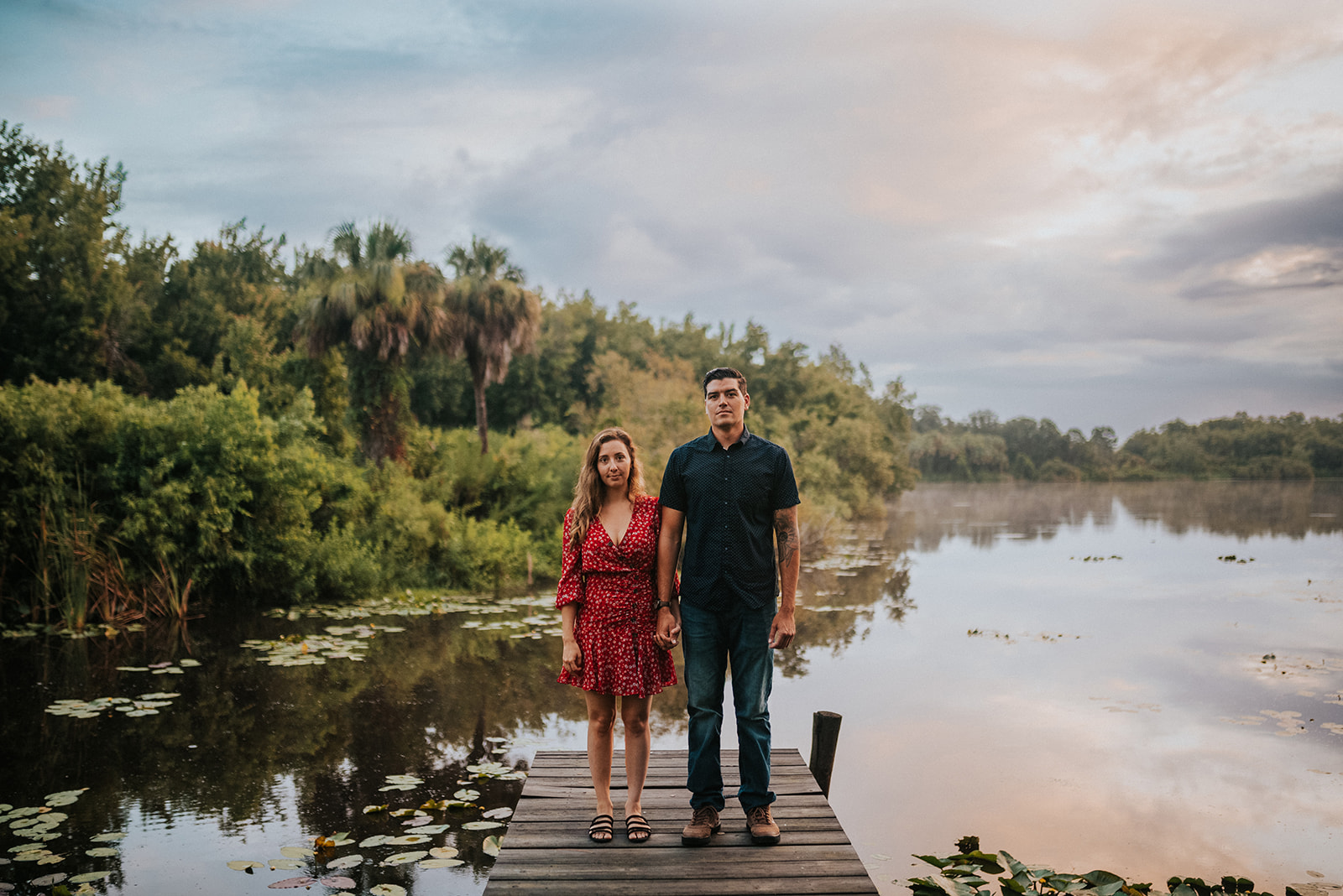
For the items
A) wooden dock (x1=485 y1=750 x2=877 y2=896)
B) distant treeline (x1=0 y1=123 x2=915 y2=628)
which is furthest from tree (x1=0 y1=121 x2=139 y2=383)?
wooden dock (x1=485 y1=750 x2=877 y2=896)

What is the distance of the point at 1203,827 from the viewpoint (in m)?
5.70

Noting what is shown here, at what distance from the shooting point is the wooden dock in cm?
316

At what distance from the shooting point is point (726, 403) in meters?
3.66

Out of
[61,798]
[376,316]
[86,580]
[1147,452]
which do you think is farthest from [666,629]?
[1147,452]

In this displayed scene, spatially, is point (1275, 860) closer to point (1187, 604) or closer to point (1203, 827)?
point (1203, 827)

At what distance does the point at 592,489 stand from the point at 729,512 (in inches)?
23.1

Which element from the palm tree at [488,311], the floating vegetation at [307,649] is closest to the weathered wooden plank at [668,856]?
the floating vegetation at [307,649]

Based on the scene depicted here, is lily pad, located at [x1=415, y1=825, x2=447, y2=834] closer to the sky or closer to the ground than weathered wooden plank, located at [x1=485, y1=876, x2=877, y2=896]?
closer to the ground

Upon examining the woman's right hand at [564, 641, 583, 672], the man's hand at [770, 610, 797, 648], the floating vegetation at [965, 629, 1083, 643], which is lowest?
the floating vegetation at [965, 629, 1083, 643]

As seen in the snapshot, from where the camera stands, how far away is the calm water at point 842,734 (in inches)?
200

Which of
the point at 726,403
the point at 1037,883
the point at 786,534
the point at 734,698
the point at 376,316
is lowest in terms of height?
the point at 1037,883

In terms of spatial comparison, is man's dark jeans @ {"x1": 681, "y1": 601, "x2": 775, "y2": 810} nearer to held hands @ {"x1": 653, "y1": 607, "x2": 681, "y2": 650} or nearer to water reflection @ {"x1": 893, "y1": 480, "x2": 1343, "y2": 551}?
held hands @ {"x1": 653, "y1": 607, "x2": 681, "y2": 650}

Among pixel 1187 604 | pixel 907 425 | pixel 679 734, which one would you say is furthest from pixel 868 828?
pixel 907 425

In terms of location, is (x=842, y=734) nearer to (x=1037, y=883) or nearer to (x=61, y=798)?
(x=1037, y=883)
